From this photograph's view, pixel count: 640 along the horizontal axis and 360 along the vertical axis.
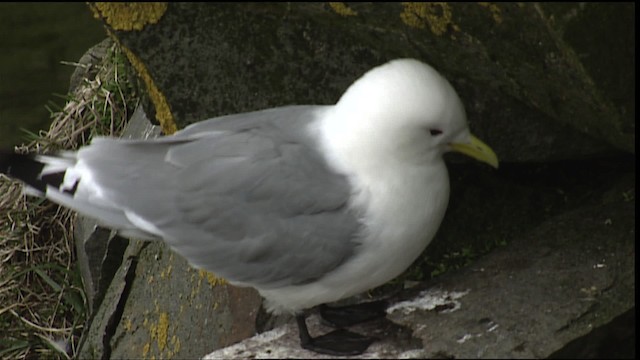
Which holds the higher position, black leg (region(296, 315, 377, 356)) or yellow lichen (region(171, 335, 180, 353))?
black leg (region(296, 315, 377, 356))

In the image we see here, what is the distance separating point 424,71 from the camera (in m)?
2.95

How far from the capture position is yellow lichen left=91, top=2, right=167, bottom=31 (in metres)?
3.42

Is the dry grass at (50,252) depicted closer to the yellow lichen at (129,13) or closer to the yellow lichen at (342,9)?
the yellow lichen at (129,13)

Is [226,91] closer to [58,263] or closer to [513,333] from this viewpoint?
[513,333]

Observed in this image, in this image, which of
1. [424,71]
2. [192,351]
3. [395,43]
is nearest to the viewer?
[424,71]

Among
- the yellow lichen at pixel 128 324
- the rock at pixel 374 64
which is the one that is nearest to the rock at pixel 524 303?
the rock at pixel 374 64

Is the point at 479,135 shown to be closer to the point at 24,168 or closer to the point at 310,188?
the point at 310,188

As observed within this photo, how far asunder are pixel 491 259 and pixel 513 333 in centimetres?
43

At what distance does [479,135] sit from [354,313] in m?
0.61

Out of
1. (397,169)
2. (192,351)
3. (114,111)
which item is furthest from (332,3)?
(114,111)

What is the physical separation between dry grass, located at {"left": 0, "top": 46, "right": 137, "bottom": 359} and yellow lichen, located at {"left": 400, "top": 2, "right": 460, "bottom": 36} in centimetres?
204

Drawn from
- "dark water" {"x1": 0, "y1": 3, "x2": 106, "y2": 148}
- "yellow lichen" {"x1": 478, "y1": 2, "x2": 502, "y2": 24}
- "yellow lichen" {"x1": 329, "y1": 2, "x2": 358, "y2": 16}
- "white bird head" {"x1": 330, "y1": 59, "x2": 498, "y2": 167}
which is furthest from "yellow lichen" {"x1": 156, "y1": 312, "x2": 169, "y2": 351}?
"dark water" {"x1": 0, "y1": 3, "x2": 106, "y2": 148}

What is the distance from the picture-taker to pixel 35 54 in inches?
249

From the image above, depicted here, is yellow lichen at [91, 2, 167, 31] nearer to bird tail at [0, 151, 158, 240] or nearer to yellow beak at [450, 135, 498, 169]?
bird tail at [0, 151, 158, 240]
